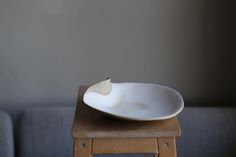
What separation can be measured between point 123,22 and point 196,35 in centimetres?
30

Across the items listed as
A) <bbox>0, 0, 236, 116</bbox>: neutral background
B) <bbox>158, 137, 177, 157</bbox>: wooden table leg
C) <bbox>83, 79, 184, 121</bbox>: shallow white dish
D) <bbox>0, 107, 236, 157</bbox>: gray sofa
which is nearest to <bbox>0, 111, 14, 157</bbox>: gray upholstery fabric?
<bbox>0, 107, 236, 157</bbox>: gray sofa

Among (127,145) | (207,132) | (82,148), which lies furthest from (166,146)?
(207,132)

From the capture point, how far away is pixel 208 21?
1.61 m

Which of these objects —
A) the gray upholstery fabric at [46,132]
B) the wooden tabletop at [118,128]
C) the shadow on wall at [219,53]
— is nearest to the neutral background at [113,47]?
the shadow on wall at [219,53]

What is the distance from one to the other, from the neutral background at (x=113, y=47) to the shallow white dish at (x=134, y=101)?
0.49 meters

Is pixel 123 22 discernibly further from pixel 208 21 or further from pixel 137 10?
pixel 208 21

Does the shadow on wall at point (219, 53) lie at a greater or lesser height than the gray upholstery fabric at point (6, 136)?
greater

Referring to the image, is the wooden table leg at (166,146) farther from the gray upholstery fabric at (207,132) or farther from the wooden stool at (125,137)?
the gray upholstery fabric at (207,132)

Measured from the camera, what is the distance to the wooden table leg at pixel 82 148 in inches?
38.3

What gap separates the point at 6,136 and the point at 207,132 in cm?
79

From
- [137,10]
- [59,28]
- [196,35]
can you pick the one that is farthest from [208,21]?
[59,28]

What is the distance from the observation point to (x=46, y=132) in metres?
1.57

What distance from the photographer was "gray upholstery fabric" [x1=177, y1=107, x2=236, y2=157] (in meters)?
1.58

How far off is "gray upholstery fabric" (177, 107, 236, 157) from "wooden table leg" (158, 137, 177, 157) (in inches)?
24.1
